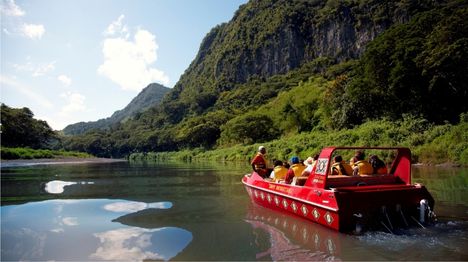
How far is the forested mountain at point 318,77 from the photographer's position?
1439 inches

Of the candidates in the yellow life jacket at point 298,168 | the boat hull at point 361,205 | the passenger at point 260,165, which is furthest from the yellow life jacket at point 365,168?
the passenger at point 260,165

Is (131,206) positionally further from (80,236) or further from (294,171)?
(294,171)

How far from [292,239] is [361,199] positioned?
185cm

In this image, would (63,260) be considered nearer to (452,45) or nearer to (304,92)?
(452,45)

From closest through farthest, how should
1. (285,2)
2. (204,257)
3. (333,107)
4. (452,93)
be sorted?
1. (204,257)
2. (452,93)
3. (333,107)
4. (285,2)

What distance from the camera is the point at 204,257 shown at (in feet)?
23.6

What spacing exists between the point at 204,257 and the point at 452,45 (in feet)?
112

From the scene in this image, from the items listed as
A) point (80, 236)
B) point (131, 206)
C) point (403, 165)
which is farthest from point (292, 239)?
point (131, 206)

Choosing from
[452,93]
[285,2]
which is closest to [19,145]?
[452,93]

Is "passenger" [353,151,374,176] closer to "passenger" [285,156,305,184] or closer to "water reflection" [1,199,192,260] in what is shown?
"passenger" [285,156,305,184]

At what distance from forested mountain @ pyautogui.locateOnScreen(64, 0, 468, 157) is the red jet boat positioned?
27.9m

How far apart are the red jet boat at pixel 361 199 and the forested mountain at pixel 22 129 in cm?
6265

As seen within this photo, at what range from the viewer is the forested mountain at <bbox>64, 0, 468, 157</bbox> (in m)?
36.6

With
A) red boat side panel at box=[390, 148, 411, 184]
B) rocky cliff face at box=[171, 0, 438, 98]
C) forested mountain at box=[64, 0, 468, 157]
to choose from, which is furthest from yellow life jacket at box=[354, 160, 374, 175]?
rocky cliff face at box=[171, 0, 438, 98]
